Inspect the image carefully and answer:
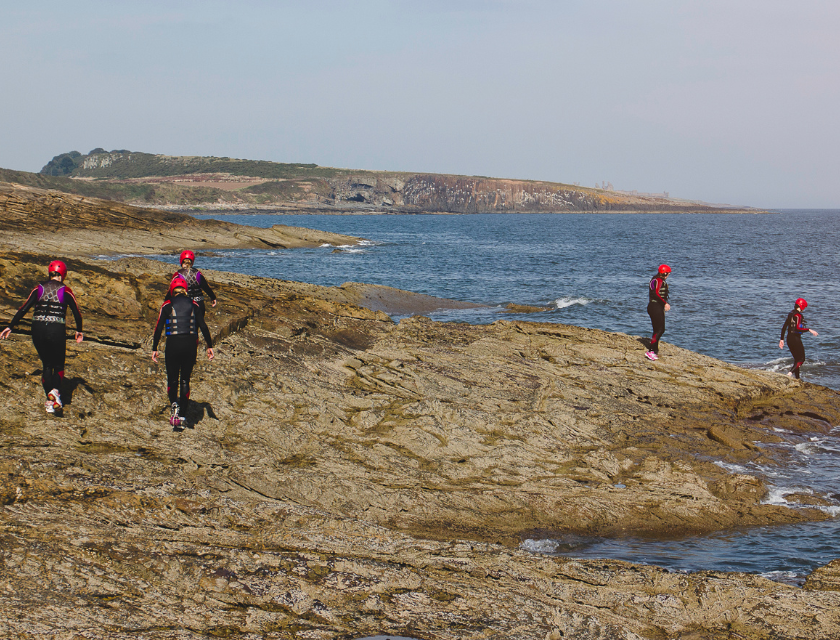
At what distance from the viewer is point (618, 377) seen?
47.1 ft

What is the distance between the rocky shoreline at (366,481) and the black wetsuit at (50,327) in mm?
541

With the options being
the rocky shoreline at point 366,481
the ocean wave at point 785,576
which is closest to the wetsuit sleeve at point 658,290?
the rocky shoreline at point 366,481

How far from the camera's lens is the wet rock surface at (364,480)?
19.2 feet

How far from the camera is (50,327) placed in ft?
28.6

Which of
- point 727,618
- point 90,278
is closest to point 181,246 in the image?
point 90,278

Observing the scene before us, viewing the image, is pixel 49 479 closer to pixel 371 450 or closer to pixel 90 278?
pixel 371 450

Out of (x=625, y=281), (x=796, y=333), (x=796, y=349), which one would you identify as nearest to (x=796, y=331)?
(x=796, y=333)

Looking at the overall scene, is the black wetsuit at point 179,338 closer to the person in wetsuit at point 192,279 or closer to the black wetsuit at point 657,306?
the person in wetsuit at point 192,279

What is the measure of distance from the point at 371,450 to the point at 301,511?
90.9 inches

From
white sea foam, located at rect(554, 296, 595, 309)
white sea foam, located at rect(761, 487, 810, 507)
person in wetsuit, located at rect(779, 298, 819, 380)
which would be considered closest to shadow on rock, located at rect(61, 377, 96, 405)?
white sea foam, located at rect(761, 487, 810, 507)

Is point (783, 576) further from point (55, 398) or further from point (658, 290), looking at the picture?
point (55, 398)

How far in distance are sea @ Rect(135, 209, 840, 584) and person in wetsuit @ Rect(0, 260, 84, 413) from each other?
6.97m

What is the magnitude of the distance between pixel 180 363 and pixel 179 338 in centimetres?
38

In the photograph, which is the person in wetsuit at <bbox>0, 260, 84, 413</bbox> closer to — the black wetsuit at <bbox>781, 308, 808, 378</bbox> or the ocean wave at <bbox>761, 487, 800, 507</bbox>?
the ocean wave at <bbox>761, 487, 800, 507</bbox>
